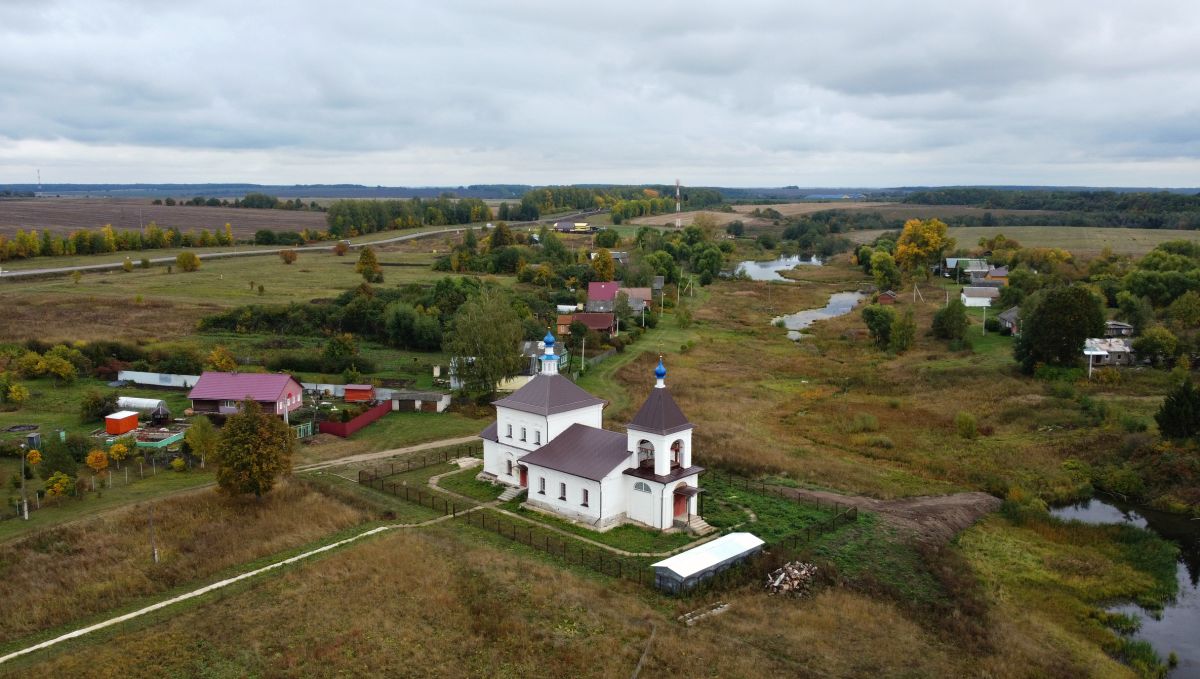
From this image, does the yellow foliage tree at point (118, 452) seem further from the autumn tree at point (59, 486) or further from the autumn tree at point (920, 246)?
the autumn tree at point (920, 246)

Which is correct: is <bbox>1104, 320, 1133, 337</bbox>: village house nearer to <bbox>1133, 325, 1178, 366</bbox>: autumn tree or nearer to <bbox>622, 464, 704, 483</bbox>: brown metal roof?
<bbox>1133, 325, 1178, 366</bbox>: autumn tree

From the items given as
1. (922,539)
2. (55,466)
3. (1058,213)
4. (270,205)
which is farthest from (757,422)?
(270,205)

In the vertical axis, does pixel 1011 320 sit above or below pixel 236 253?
below

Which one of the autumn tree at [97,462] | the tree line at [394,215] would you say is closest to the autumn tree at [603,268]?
the autumn tree at [97,462]

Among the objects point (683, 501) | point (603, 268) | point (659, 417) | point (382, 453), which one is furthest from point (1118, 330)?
point (382, 453)

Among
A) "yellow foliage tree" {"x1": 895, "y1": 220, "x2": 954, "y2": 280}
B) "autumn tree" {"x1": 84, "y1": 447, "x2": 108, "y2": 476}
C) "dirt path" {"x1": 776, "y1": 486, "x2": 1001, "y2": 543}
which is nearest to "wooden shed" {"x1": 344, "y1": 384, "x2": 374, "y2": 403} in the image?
"autumn tree" {"x1": 84, "y1": 447, "x2": 108, "y2": 476}

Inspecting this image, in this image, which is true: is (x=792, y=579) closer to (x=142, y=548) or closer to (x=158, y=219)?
(x=142, y=548)

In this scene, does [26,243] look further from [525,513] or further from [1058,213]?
[1058,213]
